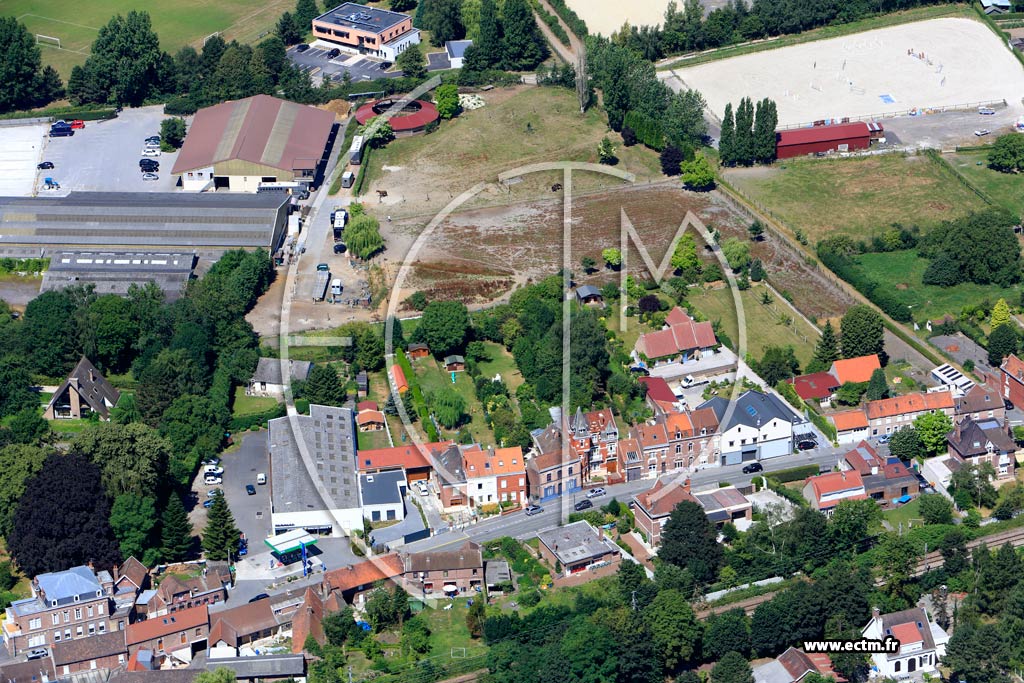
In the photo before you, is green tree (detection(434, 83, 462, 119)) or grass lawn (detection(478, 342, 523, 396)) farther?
green tree (detection(434, 83, 462, 119))

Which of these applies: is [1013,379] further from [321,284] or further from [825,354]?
[321,284]

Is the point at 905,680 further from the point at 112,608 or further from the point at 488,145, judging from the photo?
the point at 488,145

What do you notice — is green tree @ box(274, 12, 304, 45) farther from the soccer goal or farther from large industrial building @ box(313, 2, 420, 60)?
the soccer goal

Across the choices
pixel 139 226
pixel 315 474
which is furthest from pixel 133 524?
pixel 139 226

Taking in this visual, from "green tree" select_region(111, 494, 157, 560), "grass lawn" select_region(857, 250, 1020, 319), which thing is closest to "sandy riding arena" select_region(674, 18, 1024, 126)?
"grass lawn" select_region(857, 250, 1020, 319)

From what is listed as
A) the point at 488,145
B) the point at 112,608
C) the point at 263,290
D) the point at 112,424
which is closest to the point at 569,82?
the point at 488,145
